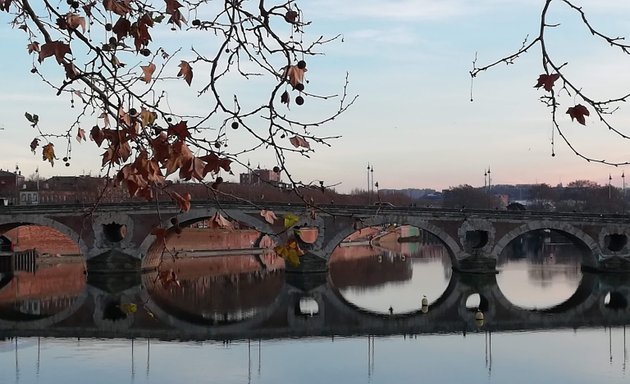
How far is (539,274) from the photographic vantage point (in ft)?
122

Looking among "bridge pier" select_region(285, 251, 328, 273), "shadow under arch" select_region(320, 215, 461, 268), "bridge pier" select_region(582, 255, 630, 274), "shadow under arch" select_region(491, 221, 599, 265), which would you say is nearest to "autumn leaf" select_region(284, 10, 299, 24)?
"bridge pier" select_region(285, 251, 328, 273)

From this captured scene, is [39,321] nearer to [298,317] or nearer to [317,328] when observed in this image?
[298,317]

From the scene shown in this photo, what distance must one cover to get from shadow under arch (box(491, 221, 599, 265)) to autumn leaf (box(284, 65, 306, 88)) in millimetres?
34291

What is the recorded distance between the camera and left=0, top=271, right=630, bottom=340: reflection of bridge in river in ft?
73.6

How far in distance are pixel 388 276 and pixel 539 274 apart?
6822mm

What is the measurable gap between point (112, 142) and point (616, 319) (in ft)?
77.9

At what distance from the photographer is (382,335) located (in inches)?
872

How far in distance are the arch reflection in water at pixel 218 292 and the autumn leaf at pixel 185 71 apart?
15900 millimetres

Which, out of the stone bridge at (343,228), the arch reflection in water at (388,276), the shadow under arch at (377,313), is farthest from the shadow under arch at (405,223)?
the shadow under arch at (377,313)

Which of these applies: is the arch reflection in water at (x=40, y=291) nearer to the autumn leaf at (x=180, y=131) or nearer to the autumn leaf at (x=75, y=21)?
the autumn leaf at (x=75, y=21)

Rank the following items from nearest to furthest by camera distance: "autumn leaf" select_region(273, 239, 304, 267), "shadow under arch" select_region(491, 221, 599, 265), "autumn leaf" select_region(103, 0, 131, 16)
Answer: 1. "autumn leaf" select_region(103, 0, 131, 16)
2. "autumn leaf" select_region(273, 239, 304, 267)
3. "shadow under arch" select_region(491, 221, 599, 265)

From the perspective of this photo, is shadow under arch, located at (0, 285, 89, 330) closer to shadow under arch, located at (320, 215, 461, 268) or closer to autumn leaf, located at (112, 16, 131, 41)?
shadow under arch, located at (320, 215, 461, 268)

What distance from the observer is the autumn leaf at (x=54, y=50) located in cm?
300

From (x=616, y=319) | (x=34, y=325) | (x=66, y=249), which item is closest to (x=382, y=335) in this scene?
(x=616, y=319)
